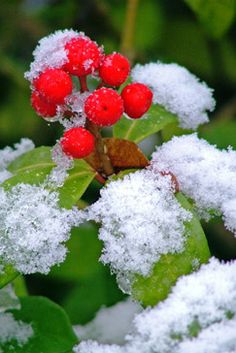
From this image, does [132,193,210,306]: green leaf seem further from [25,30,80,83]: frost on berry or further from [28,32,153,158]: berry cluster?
[25,30,80,83]: frost on berry

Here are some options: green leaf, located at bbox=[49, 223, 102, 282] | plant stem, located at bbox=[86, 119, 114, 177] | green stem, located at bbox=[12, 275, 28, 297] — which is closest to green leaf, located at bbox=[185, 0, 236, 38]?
plant stem, located at bbox=[86, 119, 114, 177]

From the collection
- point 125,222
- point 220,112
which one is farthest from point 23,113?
point 125,222

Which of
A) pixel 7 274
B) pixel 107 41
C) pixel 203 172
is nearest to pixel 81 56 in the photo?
pixel 203 172

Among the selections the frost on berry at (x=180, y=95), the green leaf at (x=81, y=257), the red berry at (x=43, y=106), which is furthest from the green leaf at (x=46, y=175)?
the green leaf at (x=81, y=257)

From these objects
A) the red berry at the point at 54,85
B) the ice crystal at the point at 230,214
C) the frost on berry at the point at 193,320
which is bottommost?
the frost on berry at the point at 193,320

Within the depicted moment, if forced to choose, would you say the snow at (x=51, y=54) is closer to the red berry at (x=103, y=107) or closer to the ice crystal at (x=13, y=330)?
the red berry at (x=103, y=107)

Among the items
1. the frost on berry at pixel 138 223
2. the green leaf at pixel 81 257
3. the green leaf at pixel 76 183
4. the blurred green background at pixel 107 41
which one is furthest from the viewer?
the blurred green background at pixel 107 41
